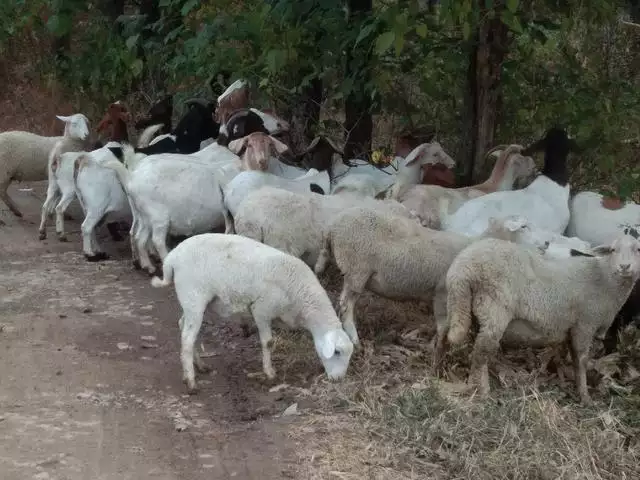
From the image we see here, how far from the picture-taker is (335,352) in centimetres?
652

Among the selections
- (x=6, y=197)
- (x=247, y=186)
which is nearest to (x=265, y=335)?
(x=247, y=186)

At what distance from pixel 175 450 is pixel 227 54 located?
19.6 feet

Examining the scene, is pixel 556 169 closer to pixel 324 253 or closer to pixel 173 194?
pixel 324 253

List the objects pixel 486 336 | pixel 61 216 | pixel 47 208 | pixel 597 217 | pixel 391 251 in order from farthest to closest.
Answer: pixel 47 208
pixel 61 216
pixel 597 217
pixel 391 251
pixel 486 336

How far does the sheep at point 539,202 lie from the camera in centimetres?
822

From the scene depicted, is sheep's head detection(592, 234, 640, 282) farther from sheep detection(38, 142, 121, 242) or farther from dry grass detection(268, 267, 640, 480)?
sheep detection(38, 142, 121, 242)

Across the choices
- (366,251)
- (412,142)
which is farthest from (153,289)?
(412,142)

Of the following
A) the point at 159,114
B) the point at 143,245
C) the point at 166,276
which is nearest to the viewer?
the point at 166,276

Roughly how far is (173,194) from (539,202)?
3389 millimetres

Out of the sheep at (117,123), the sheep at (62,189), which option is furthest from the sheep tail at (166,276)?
the sheep at (117,123)

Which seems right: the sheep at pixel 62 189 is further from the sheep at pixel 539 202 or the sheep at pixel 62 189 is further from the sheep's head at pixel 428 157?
the sheep at pixel 539 202

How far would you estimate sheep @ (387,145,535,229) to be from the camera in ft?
27.7

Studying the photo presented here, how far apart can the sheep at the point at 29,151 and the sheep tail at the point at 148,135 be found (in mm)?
700

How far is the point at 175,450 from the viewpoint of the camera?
5.55 meters
